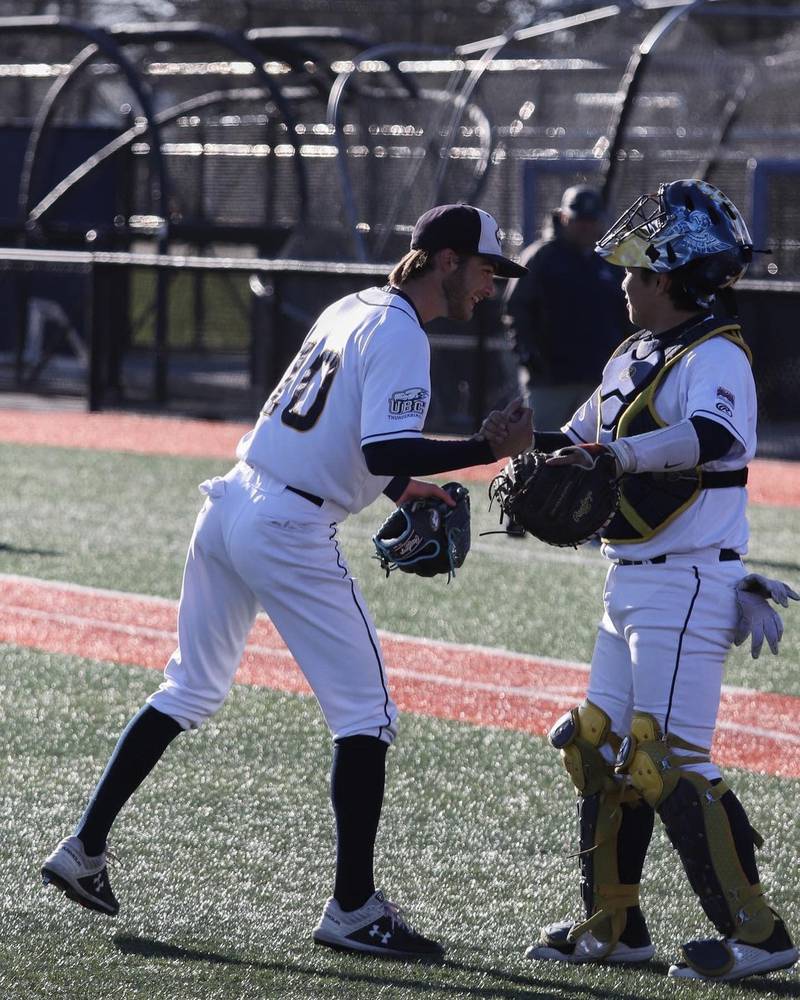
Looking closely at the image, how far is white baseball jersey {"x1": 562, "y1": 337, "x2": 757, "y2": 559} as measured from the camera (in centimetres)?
380

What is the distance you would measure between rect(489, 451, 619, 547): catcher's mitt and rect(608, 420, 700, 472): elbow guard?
37mm

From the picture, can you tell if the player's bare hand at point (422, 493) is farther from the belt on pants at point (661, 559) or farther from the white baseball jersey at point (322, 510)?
the belt on pants at point (661, 559)

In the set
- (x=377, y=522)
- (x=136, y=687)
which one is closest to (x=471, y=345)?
(x=377, y=522)

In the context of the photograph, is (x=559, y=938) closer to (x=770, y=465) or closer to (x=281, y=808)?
(x=281, y=808)

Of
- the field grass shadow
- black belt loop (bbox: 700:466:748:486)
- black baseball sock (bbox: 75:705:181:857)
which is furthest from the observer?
black baseball sock (bbox: 75:705:181:857)

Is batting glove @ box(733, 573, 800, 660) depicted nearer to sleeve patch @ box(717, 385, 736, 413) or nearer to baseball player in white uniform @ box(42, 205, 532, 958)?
sleeve patch @ box(717, 385, 736, 413)

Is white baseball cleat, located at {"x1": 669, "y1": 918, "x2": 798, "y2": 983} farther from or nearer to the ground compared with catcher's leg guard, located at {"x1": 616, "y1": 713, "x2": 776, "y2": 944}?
nearer to the ground

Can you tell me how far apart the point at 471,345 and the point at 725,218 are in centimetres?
1203

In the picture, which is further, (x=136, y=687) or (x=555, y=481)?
(x=136, y=687)

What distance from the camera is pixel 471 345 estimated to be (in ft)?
52.3

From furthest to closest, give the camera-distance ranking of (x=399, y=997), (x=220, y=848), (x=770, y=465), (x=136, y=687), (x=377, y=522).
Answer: (x=770, y=465) < (x=377, y=522) < (x=136, y=687) < (x=220, y=848) < (x=399, y=997)

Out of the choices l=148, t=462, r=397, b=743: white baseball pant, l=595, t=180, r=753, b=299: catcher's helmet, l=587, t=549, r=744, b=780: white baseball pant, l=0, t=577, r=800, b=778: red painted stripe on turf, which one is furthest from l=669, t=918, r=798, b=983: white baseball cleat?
l=0, t=577, r=800, b=778: red painted stripe on turf

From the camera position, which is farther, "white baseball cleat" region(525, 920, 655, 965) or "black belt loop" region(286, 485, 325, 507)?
"black belt loop" region(286, 485, 325, 507)

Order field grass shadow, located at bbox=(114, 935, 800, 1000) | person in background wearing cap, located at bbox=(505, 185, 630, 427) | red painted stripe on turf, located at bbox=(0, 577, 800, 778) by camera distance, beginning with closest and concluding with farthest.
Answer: field grass shadow, located at bbox=(114, 935, 800, 1000) < red painted stripe on turf, located at bbox=(0, 577, 800, 778) < person in background wearing cap, located at bbox=(505, 185, 630, 427)
